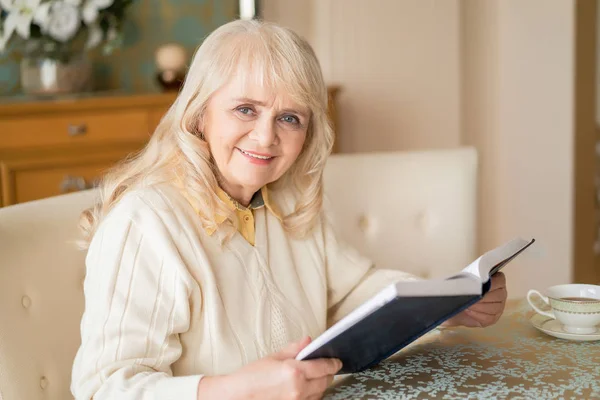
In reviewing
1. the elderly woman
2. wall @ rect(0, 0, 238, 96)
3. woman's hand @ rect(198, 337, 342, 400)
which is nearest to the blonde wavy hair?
the elderly woman

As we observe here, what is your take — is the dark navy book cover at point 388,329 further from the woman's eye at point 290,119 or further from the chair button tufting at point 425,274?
the chair button tufting at point 425,274

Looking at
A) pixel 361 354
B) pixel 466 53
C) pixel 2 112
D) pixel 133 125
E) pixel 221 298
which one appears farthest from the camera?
pixel 466 53

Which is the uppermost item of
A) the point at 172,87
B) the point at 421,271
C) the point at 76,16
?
the point at 76,16

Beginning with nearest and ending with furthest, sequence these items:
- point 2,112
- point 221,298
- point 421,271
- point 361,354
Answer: point 361,354 → point 221,298 → point 421,271 → point 2,112

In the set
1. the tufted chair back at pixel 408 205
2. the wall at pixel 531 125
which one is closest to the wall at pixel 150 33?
the wall at pixel 531 125

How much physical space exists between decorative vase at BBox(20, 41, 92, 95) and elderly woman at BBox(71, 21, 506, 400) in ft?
5.46

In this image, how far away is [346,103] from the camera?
3508mm

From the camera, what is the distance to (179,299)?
128 centimetres

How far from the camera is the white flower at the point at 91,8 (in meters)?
2.98

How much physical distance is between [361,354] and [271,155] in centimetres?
46

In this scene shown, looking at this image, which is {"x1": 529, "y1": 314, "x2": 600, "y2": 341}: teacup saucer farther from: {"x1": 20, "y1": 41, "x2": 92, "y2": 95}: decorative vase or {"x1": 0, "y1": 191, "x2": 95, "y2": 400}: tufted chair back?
{"x1": 20, "y1": 41, "x2": 92, "y2": 95}: decorative vase

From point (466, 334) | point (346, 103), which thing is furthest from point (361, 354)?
point (346, 103)

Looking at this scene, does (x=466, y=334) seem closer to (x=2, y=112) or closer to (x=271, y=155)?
(x=271, y=155)

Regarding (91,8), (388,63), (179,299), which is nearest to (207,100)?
(179,299)
